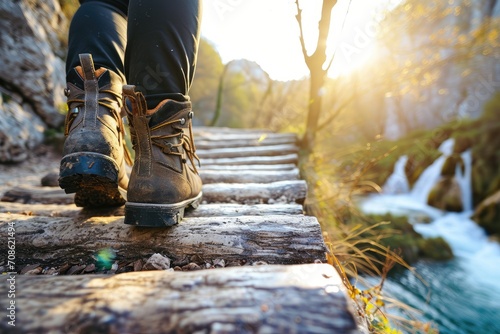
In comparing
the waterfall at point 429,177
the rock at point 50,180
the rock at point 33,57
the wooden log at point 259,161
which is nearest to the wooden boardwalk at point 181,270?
the rock at point 50,180

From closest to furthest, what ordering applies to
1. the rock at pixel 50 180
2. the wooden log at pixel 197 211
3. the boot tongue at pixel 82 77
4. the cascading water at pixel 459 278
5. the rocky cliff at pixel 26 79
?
1. the boot tongue at pixel 82 77
2. the wooden log at pixel 197 211
3. the rock at pixel 50 180
4. the rocky cliff at pixel 26 79
5. the cascading water at pixel 459 278

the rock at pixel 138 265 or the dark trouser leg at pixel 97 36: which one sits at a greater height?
the dark trouser leg at pixel 97 36

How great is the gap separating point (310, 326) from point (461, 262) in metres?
5.51

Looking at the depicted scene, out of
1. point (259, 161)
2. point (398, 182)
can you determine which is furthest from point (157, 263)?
point (398, 182)

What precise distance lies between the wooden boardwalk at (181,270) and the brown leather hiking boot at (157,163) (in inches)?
3.9

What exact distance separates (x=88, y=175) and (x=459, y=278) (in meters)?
5.27

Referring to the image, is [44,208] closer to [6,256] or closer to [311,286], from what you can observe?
[6,256]

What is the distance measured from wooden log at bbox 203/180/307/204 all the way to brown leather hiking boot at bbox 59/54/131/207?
57 centimetres

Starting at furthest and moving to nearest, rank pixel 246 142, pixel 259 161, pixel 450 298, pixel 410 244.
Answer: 1. pixel 410 244
2. pixel 246 142
3. pixel 450 298
4. pixel 259 161

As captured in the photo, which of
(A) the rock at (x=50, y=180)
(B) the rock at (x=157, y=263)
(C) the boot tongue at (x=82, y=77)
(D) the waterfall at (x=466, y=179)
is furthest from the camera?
(D) the waterfall at (x=466, y=179)

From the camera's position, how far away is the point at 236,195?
153cm

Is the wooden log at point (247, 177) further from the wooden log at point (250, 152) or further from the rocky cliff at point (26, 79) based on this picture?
the rocky cliff at point (26, 79)

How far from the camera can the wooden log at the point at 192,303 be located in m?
0.48

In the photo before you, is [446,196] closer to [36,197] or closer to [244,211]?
[244,211]
